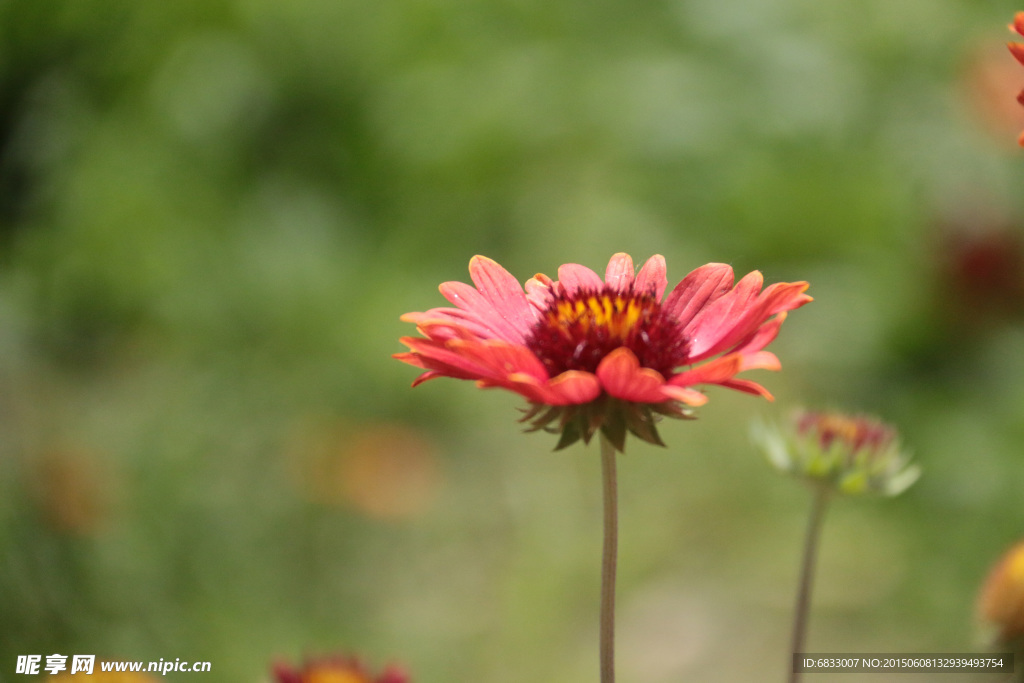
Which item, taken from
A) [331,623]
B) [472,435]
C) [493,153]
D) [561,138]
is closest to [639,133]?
[561,138]

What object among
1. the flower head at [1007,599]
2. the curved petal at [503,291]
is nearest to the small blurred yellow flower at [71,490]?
the curved petal at [503,291]

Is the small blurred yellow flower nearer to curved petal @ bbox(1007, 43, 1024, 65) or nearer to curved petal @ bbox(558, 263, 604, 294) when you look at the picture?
curved petal @ bbox(558, 263, 604, 294)

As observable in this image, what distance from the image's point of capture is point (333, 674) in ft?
2.43

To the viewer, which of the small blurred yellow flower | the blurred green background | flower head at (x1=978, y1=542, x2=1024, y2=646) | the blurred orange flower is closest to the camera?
flower head at (x1=978, y1=542, x2=1024, y2=646)

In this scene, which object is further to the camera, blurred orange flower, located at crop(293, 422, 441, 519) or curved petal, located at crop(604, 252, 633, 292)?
blurred orange flower, located at crop(293, 422, 441, 519)

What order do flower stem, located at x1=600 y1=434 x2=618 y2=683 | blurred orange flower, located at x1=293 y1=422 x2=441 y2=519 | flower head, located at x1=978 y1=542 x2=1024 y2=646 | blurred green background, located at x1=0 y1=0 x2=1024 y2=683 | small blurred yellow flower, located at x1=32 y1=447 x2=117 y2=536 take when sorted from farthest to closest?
blurred orange flower, located at x1=293 y1=422 x2=441 y2=519 < blurred green background, located at x1=0 y1=0 x2=1024 y2=683 < small blurred yellow flower, located at x1=32 y1=447 x2=117 y2=536 < flower head, located at x1=978 y1=542 x2=1024 y2=646 < flower stem, located at x1=600 y1=434 x2=618 y2=683

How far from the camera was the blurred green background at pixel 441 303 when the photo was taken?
1.53 metres

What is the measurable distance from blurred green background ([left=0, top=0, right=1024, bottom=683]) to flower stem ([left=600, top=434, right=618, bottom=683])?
2.02ft

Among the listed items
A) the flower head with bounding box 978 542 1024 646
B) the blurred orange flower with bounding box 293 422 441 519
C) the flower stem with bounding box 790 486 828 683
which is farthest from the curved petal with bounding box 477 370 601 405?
the blurred orange flower with bounding box 293 422 441 519

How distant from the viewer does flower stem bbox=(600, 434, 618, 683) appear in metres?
0.54

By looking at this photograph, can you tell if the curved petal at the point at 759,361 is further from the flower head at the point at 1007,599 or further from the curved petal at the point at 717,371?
the flower head at the point at 1007,599

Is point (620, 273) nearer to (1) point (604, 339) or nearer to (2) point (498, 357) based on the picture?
(1) point (604, 339)

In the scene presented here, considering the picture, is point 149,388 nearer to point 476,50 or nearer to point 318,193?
point 318,193

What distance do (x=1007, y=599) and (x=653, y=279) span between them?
1.37ft
